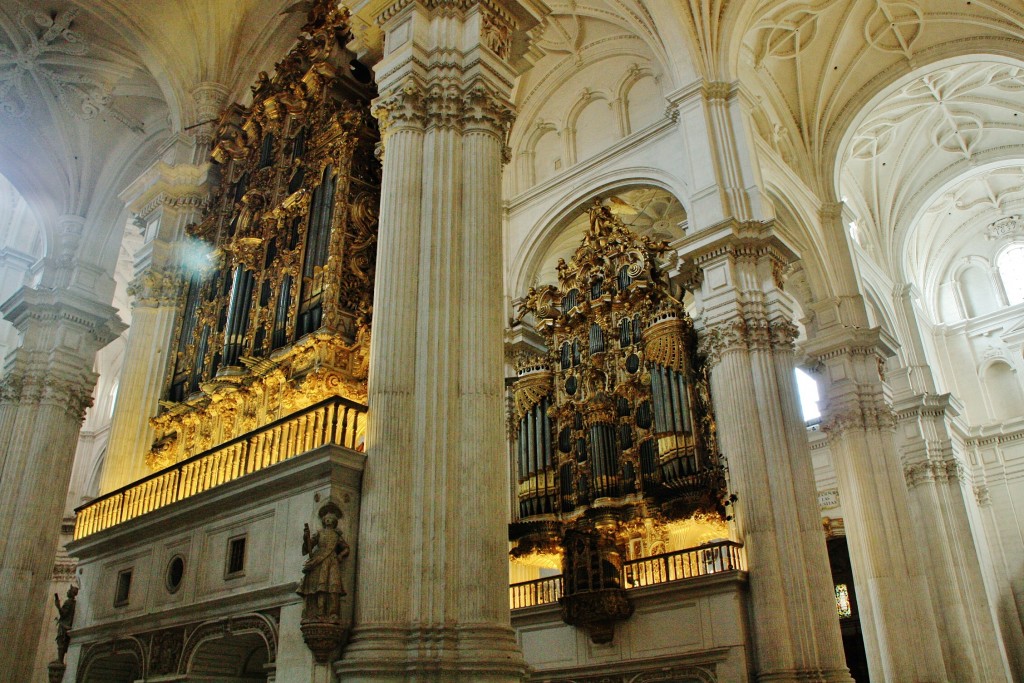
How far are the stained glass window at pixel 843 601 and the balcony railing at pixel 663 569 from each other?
8.88 meters

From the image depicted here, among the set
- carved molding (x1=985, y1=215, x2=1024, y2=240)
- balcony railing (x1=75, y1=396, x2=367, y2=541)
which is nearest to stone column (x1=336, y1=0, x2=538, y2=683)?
balcony railing (x1=75, y1=396, x2=367, y2=541)

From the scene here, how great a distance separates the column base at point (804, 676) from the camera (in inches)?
413

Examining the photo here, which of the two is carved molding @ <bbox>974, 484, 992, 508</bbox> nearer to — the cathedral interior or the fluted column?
the cathedral interior

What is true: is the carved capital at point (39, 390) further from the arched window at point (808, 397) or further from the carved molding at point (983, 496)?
the carved molding at point (983, 496)

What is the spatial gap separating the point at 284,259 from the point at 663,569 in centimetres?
679

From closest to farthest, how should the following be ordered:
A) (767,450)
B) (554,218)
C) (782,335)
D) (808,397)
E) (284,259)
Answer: (284,259) < (767,450) < (782,335) < (554,218) < (808,397)

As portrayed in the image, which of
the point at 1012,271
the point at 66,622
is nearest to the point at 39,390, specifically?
the point at 66,622

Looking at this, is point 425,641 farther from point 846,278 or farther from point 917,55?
point 917,55

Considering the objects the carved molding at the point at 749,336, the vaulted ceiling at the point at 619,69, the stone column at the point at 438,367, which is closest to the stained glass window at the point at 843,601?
the vaulted ceiling at the point at 619,69

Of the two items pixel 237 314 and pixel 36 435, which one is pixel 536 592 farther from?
pixel 36 435

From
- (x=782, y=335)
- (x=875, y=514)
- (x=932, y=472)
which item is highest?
(x=782, y=335)

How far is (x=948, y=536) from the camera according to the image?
725 inches

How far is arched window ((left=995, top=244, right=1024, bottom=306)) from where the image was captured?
24.2 metres

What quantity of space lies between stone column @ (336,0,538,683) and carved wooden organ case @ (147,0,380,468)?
196cm
